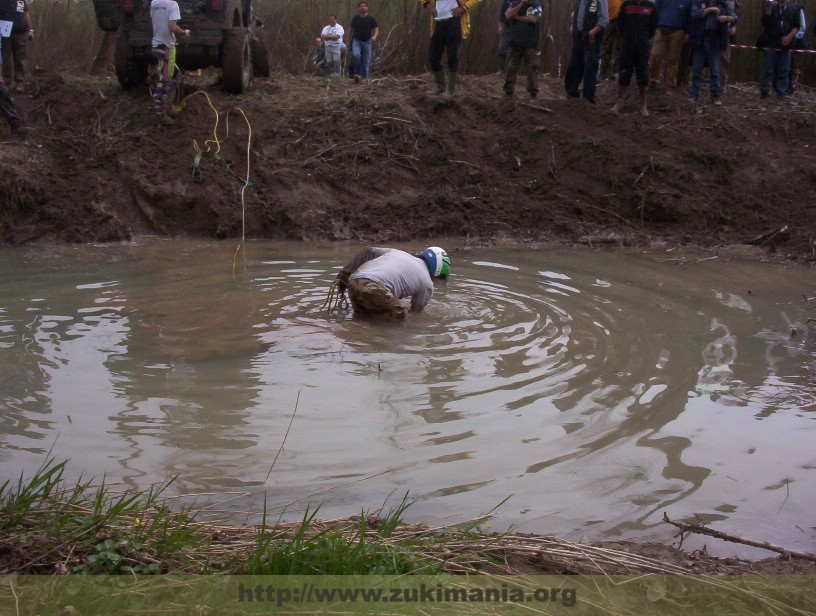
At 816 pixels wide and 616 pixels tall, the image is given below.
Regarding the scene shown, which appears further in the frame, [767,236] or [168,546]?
[767,236]

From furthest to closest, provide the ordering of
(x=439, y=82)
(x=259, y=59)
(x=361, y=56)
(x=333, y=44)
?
1. (x=333, y=44)
2. (x=361, y=56)
3. (x=259, y=59)
4. (x=439, y=82)

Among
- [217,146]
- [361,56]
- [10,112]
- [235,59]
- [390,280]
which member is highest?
[361,56]

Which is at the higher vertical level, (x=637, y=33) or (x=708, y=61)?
A: (x=637, y=33)

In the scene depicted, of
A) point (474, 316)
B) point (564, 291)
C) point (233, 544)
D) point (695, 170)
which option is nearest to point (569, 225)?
point (695, 170)

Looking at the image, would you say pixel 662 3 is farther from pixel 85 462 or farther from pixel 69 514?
pixel 69 514

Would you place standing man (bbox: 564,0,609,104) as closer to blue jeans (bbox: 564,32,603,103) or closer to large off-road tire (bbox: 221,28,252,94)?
blue jeans (bbox: 564,32,603,103)

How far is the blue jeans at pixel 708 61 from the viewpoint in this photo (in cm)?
1523

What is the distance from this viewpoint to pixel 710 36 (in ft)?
49.6

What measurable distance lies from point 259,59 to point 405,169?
4.29 m

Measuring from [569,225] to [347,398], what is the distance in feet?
25.5

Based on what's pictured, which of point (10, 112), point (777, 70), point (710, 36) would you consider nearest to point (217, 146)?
point (10, 112)

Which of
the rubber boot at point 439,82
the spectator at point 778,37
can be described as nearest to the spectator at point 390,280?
the rubber boot at point 439,82

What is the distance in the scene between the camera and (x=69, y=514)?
13.4 feet

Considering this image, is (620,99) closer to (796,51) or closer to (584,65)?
(584,65)
